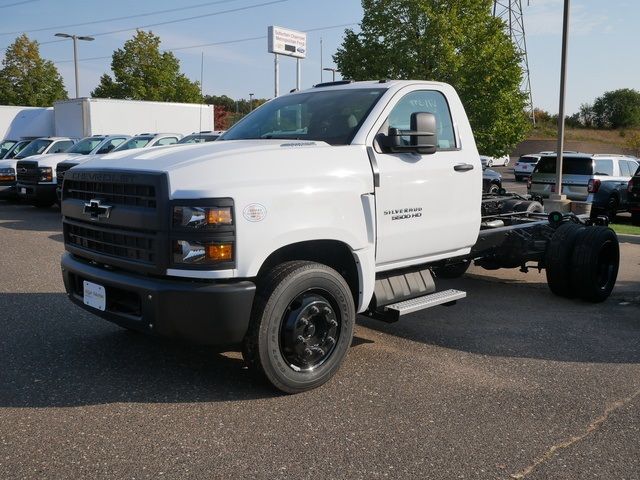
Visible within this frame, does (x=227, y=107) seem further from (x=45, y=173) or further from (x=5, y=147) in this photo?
(x=45, y=173)

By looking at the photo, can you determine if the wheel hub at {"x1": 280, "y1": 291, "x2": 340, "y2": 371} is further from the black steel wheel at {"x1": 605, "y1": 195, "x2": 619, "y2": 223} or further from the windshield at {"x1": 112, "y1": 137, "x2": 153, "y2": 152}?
the black steel wheel at {"x1": 605, "y1": 195, "x2": 619, "y2": 223}

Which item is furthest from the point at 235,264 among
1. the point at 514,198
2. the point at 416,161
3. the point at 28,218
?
the point at 28,218

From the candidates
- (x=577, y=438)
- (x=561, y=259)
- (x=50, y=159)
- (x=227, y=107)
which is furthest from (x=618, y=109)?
(x=577, y=438)

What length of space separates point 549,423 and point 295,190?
2.10 m

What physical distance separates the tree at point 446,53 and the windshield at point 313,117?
2122cm

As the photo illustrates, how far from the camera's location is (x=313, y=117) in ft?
17.1

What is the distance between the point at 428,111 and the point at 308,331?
2.24m

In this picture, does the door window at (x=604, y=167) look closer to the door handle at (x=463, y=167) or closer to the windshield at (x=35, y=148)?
the door handle at (x=463, y=167)

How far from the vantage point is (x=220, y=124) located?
52250mm

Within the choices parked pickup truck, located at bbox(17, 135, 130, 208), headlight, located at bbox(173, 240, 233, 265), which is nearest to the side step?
headlight, located at bbox(173, 240, 233, 265)

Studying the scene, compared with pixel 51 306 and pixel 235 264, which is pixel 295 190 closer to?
pixel 235 264

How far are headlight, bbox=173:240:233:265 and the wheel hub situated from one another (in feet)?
2.06

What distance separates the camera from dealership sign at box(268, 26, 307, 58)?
31094mm

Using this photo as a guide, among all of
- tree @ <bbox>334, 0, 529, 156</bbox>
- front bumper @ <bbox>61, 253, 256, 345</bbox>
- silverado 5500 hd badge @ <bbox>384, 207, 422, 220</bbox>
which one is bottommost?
front bumper @ <bbox>61, 253, 256, 345</bbox>
